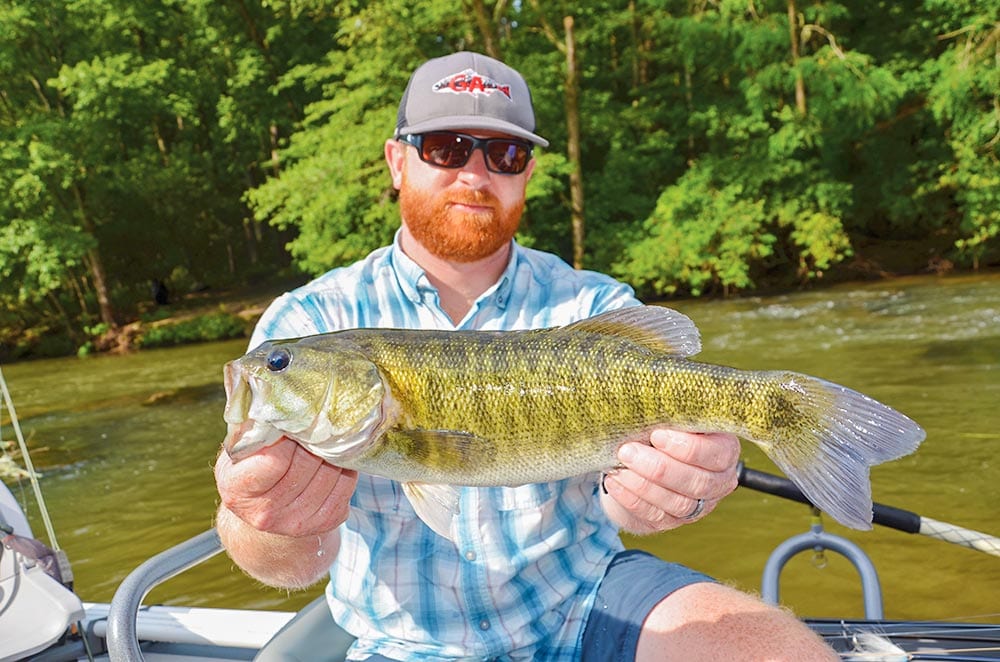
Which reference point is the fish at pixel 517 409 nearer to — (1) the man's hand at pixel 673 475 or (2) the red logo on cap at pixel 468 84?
(1) the man's hand at pixel 673 475

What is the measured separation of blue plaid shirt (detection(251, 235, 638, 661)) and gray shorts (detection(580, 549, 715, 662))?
4 cm

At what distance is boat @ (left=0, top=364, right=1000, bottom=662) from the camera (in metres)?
2.29

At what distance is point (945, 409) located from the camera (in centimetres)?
838

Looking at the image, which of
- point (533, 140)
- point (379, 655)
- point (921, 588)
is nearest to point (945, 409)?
point (921, 588)

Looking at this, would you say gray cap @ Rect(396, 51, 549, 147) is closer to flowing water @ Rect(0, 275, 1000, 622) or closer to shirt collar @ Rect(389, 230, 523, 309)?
shirt collar @ Rect(389, 230, 523, 309)

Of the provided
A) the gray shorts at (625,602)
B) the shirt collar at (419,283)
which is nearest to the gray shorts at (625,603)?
the gray shorts at (625,602)

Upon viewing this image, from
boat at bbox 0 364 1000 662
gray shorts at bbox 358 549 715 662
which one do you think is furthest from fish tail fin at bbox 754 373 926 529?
boat at bbox 0 364 1000 662

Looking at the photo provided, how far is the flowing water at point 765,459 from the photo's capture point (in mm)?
5434

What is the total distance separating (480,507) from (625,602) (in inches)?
20.8

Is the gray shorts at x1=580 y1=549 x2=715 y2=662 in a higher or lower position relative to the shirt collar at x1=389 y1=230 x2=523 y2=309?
lower

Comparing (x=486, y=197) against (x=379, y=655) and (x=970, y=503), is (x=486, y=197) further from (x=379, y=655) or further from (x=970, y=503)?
(x=970, y=503)

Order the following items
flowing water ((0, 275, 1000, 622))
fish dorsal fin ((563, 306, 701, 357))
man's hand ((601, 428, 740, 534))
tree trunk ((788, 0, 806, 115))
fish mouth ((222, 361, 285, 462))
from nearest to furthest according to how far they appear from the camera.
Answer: fish mouth ((222, 361, 285, 462)) < man's hand ((601, 428, 740, 534)) < fish dorsal fin ((563, 306, 701, 357)) < flowing water ((0, 275, 1000, 622)) < tree trunk ((788, 0, 806, 115))

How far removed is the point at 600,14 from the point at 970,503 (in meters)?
18.7

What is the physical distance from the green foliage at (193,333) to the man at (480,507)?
19.1 meters
